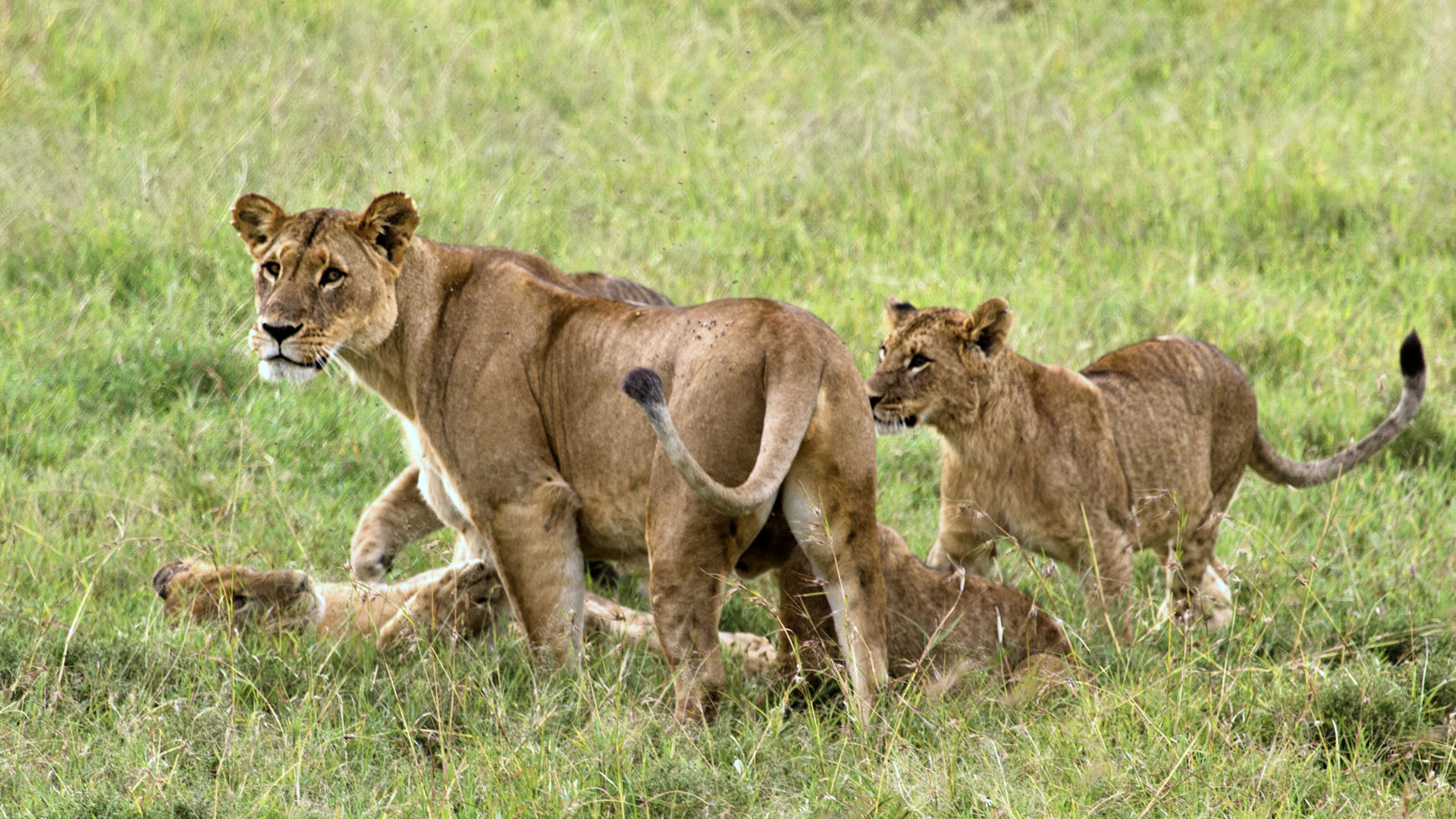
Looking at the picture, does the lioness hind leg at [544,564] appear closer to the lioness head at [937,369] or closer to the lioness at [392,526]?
the lioness at [392,526]

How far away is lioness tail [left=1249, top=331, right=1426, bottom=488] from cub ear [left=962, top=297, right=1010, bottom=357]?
1.16 metres

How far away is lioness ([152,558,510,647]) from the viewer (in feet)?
15.7

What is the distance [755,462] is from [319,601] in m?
1.72

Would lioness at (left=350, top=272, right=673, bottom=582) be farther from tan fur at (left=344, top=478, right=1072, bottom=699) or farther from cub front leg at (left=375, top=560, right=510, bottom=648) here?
tan fur at (left=344, top=478, right=1072, bottom=699)

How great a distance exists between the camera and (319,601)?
5016mm

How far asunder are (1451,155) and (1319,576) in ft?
13.9

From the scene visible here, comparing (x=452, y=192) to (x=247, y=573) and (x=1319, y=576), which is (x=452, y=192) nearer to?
(x=247, y=573)

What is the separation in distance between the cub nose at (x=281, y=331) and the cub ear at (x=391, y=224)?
35 cm

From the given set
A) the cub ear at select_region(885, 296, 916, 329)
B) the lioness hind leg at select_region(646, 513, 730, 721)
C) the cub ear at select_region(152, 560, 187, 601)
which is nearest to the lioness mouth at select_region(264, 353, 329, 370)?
the cub ear at select_region(152, 560, 187, 601)

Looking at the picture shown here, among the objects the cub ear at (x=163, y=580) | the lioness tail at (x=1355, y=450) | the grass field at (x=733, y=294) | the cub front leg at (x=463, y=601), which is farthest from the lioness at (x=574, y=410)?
the lioness tail at (x=1355, y=450)

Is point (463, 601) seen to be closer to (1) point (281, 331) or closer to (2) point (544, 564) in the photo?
(2) point (544, 564)

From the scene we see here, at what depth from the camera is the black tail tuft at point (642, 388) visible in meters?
3.54

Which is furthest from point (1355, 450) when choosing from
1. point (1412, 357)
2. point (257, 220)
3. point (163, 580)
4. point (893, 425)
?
point (163, 580)

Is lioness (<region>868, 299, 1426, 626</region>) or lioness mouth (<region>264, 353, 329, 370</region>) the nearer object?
lioness mouth (<region>264, 353, 329, 370</region>)
